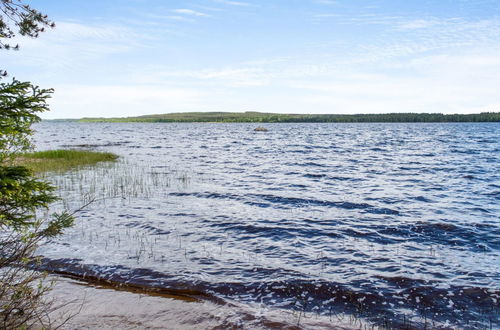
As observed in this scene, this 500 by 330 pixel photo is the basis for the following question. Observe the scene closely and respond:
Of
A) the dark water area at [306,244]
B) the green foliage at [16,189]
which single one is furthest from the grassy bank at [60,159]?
the green foliage at [16,189]

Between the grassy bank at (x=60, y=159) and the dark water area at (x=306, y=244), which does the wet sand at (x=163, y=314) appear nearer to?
the dark water area at (x=306, y=244)

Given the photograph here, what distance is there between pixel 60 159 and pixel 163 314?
103 ft

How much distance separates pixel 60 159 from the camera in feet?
112

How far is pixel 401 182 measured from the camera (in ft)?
85.0

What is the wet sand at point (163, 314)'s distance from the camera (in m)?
7.25

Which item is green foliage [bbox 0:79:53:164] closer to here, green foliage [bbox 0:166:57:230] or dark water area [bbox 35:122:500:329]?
green foliage [bbox 0:166:57:230]

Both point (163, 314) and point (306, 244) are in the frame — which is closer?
point (163, 314)

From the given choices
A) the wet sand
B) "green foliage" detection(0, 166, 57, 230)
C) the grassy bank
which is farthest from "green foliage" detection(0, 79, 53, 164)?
the grassy bank

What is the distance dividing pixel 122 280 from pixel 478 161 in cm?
4112

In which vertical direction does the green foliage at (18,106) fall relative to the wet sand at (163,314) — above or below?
above

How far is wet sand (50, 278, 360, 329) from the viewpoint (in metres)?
7.25

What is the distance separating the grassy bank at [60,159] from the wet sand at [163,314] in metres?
23.8

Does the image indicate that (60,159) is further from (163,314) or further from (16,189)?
(16,189)

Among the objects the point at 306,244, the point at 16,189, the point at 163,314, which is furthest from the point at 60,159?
the point at 16,189
